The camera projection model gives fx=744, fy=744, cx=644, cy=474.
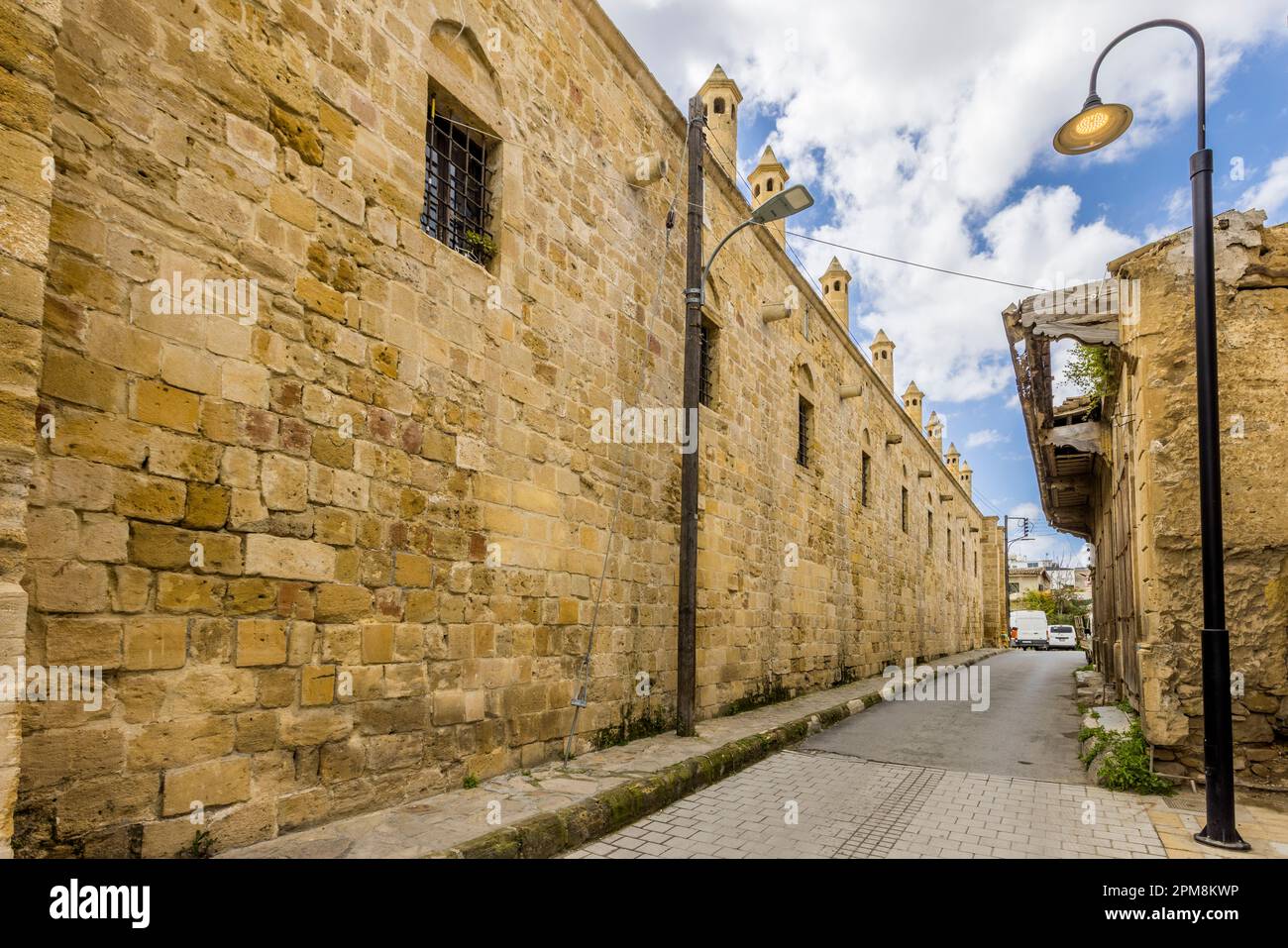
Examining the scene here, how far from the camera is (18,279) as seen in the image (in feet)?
8.50

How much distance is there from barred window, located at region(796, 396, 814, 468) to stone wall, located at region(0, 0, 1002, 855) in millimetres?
4530

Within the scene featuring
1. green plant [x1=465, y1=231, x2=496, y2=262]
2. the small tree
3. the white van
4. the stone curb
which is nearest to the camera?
the stone curb

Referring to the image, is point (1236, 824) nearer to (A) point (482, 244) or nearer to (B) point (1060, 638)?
(A) point (482, 244)

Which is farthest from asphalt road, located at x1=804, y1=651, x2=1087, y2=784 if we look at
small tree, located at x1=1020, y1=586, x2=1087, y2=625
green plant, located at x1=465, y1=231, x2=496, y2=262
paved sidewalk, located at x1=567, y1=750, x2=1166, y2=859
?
small tree, located at x1=1020, y1=586, x2=1087, y2=625

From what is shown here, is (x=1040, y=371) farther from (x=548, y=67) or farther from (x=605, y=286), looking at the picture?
(x=548, y=67)

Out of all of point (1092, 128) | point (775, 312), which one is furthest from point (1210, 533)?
point (775, 312)

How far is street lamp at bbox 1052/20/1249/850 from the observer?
437 cm

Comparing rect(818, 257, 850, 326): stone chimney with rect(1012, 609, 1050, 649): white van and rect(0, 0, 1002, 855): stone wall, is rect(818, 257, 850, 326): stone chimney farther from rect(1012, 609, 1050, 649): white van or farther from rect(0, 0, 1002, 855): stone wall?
rect(1012, 609, 1050, 649): white van

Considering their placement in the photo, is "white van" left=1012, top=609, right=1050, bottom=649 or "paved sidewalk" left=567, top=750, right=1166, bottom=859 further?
"white van" left=1012, top=609, right=1050, bottom=649

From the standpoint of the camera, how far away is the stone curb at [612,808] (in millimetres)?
3898

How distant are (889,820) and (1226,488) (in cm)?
356

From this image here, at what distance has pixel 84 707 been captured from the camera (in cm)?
306

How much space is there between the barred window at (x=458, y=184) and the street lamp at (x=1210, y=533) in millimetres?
4707

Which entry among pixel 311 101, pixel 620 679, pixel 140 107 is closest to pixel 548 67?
pixel 311 101
